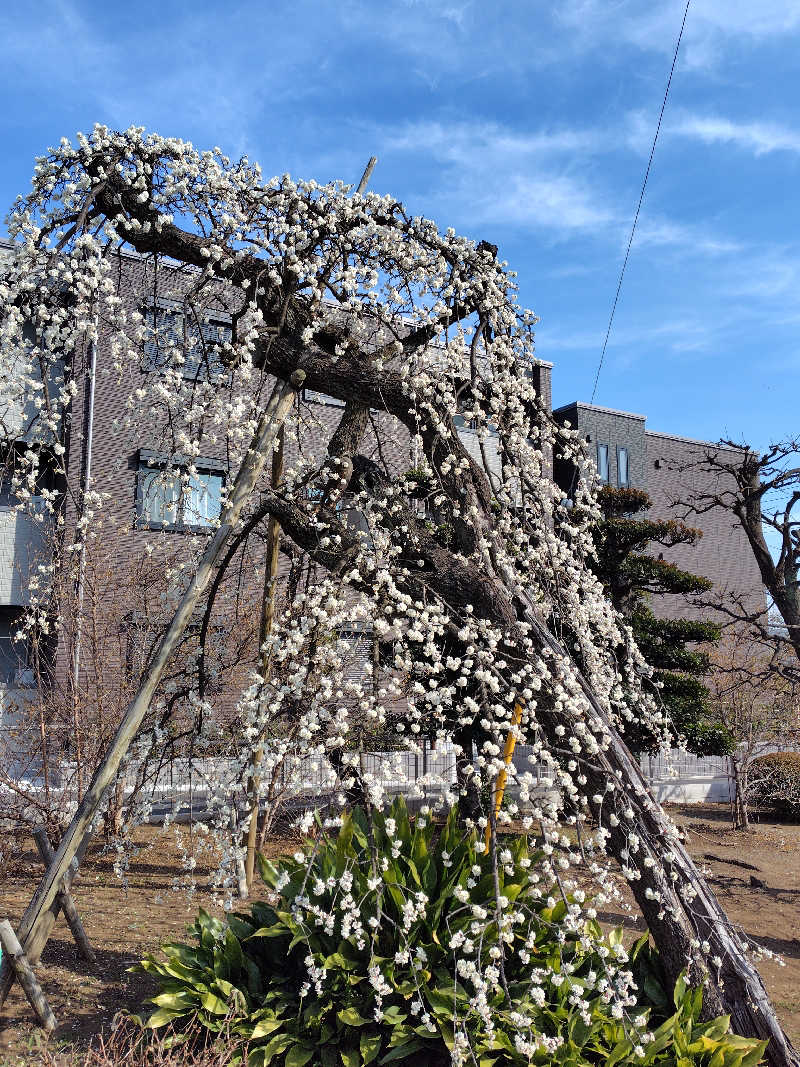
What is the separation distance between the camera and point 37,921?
4016 millimetres

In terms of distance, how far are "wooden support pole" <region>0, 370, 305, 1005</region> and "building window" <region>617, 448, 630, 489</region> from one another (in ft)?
72.4

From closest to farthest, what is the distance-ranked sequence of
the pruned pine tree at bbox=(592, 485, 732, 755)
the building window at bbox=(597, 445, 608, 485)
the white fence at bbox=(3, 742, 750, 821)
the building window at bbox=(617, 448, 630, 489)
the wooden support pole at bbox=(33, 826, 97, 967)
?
the white fence at bbox=(3, 742, 750, 821)
the wooden support pole at bbox=(33, 826, 97, 967)
the pruned pine tree at bbox=(592, 485, 732, 755)
the building window at bbox=(597, 445, 608, 485)
the building window at bbox=(617, 448, 630, 489)

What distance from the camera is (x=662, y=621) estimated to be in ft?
39.1

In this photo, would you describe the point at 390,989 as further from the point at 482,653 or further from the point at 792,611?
the point at 792,611

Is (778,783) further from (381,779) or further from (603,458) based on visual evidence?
(603,458)

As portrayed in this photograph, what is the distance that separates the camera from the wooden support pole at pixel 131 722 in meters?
4.02

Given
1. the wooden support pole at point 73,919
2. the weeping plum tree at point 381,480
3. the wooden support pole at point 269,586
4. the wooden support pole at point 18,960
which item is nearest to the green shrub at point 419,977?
the weeping plum tree at point 381,480

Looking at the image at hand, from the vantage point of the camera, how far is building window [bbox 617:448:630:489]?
2536cm

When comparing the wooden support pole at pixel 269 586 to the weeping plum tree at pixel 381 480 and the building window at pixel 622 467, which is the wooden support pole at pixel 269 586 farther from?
the building window at pixel 622 467

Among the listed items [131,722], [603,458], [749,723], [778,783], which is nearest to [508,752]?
[131,722]

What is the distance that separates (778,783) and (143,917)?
1122 cm

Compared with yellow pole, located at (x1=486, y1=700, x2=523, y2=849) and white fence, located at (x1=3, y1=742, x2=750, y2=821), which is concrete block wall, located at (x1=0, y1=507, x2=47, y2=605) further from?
yellow pole, located at (x1=486, y1=700, x2=523, y2=849)

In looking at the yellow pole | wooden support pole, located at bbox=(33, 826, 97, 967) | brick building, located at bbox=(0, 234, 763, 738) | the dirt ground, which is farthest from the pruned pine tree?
wooden support pole, located at bbox=(33, 826, 97, 967)

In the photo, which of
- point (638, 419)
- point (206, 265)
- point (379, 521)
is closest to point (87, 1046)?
point (379, 521)
